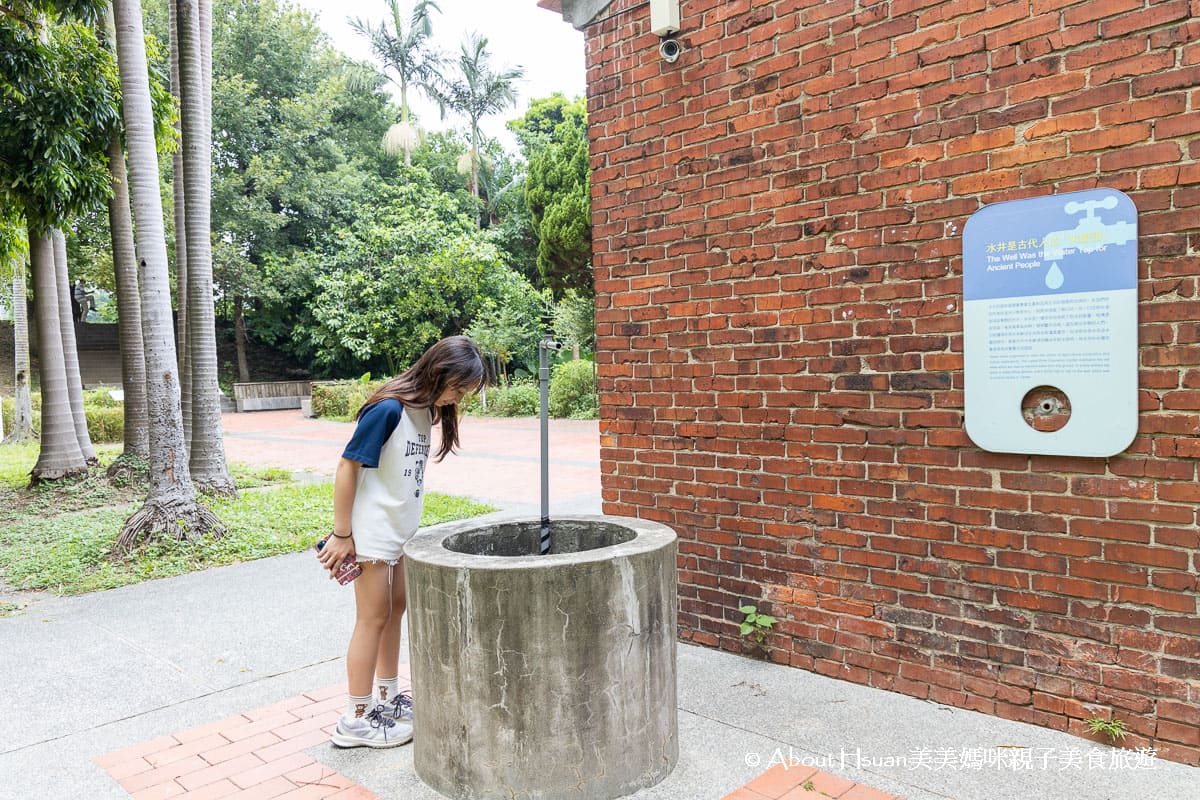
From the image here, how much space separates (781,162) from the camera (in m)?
3.83

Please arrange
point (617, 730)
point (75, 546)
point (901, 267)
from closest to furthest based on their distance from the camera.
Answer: point (617, 730)
point (901, 267)
point (75, 546)

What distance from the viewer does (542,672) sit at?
2.74 m

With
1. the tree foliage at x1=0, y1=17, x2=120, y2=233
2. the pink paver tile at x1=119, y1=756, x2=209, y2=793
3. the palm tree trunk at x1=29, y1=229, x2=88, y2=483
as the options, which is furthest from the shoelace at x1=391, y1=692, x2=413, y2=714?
the palm tree trunk at x1=29, y1=229, x2=88, y2=483

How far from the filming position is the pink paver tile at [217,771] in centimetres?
307

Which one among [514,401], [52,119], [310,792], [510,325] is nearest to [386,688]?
[310,792]

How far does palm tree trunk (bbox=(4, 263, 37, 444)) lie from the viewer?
52.9ft

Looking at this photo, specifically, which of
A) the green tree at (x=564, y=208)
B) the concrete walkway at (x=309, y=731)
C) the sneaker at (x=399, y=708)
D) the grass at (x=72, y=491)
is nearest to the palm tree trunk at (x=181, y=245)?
the grass at (x=72, y=491)

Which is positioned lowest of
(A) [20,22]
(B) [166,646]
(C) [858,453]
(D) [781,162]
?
(B) [166,646]

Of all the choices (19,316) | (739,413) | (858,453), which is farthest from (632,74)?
(19,316)

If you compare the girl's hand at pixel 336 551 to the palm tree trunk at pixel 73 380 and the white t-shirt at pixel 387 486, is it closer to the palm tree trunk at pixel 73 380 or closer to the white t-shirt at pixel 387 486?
the white t-shirt at pixel 387 486

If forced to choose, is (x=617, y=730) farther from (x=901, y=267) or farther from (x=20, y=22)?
(x=20, y=22)

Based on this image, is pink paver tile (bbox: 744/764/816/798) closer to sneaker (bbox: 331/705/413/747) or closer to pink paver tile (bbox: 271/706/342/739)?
sneaker (bbox: 331/705/413/747)

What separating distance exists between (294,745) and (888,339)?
9.73ft

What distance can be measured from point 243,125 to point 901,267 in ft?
97.8
